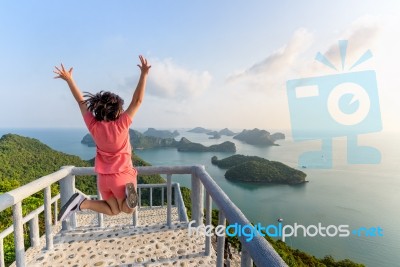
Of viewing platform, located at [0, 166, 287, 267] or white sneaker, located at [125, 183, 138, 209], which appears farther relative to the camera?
viewing platform, located at [0, 166, 287, 267]

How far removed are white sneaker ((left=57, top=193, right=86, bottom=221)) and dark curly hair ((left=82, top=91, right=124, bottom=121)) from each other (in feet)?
2.62

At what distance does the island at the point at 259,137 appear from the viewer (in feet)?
480

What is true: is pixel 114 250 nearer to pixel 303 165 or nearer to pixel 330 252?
pixel 330 252

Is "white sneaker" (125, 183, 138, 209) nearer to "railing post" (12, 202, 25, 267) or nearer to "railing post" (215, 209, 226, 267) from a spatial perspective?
"railing post" (215, 209, 226, 267)

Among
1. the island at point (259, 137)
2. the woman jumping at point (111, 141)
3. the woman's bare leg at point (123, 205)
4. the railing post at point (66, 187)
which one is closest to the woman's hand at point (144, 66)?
the woman jumping at point (111, 141)

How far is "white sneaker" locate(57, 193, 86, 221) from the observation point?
2.05 meters

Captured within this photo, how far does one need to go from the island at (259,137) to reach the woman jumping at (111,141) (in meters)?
148

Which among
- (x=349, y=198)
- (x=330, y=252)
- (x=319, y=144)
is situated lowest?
(x=330, y=252)

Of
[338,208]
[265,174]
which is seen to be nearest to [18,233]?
[338,208]

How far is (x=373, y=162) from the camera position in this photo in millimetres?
96000

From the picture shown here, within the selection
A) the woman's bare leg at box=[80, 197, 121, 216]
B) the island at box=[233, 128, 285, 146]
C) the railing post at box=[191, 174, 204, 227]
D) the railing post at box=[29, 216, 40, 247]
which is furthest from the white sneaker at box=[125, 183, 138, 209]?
the island at box=[233, 128, 285, 146]

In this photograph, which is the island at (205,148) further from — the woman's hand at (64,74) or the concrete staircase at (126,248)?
the woman's hand at (64,74)

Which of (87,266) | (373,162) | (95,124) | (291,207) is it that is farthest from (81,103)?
(373,162)

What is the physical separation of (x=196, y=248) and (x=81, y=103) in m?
2.04
